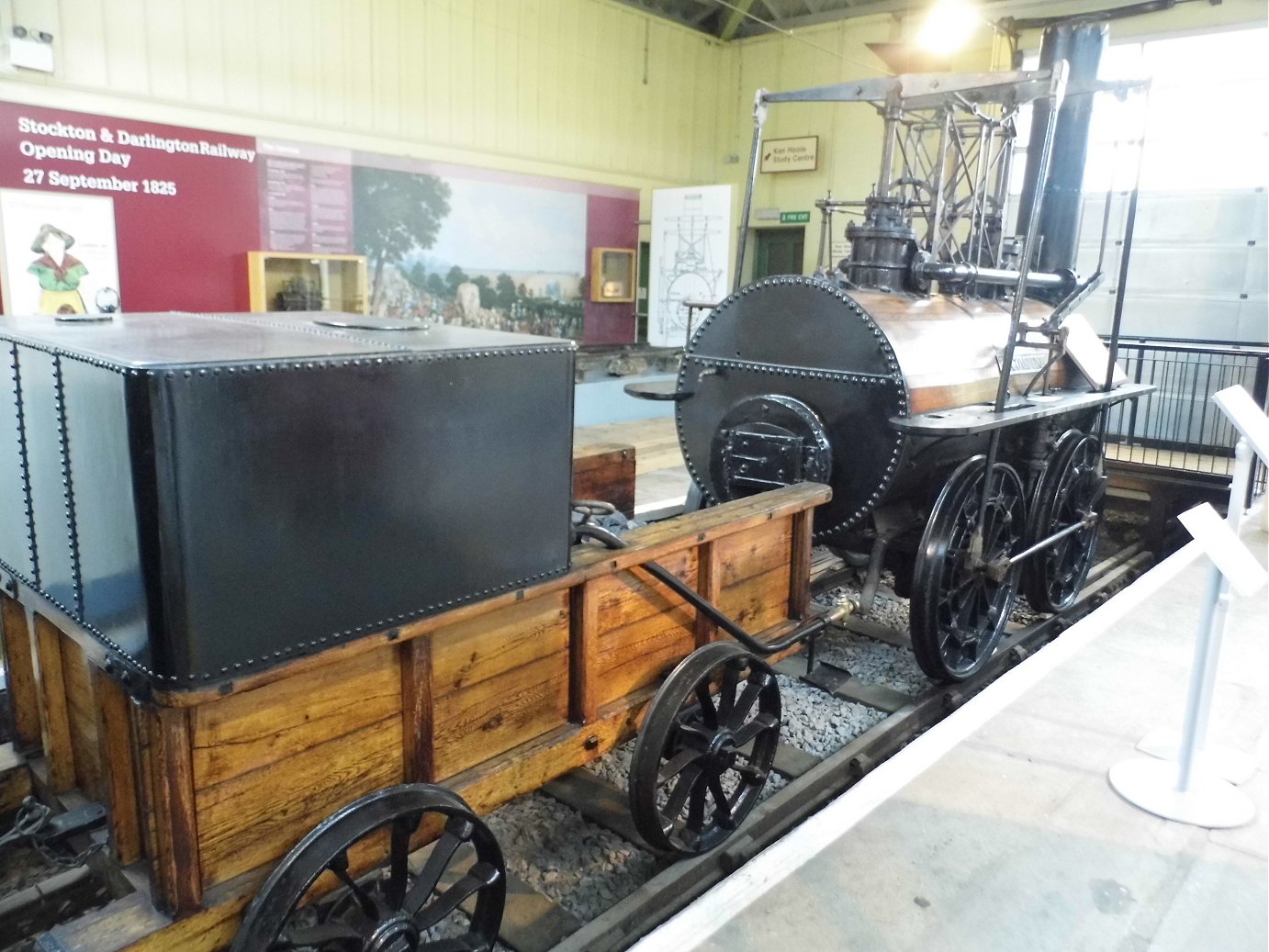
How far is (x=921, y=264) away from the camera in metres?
4.58

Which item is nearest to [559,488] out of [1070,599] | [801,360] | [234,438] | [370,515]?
[370,515]

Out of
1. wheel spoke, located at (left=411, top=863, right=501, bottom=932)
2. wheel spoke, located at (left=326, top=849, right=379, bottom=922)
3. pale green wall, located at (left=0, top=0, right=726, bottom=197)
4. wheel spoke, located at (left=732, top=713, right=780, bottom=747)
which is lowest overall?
wheel spoke, located at (left=411, top=863, right=501, bottom=932)

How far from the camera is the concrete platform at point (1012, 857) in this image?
2.51 m

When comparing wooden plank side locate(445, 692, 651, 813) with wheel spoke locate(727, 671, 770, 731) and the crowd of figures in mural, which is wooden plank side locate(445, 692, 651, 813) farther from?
the crowd of figures in mural

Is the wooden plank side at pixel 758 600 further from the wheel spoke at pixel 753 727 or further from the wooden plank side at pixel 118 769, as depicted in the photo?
the wooden plank side at pixel 118 769

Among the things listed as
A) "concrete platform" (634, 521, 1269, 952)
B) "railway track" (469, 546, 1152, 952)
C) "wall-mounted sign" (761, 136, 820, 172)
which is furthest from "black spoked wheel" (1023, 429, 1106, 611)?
"wall-mounted sign" (761, 136, 820, 172)

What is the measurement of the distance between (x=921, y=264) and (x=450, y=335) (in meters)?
2.93

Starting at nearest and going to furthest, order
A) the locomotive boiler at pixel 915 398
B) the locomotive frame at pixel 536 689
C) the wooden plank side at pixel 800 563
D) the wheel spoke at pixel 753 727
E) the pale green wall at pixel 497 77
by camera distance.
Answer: the locomotive frame at pixel 536 689, the wheel spoke at pixel 753 727, the wooden plank side at pixel 800 563, the locomotive boiler at pixel 915 398, the pale green wall at pixel 497 77

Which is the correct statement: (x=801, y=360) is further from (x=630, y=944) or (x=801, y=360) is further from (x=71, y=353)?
(x=71, y=353)

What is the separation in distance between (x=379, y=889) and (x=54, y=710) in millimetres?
974

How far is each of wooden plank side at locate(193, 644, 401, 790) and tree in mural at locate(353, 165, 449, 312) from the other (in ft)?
22.8

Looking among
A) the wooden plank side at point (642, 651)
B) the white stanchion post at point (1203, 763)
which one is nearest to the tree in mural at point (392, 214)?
the wooden plank side at point (642, 651)

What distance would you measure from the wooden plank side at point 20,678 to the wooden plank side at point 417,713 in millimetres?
1166

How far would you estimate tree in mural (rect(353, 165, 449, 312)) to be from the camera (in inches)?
331
